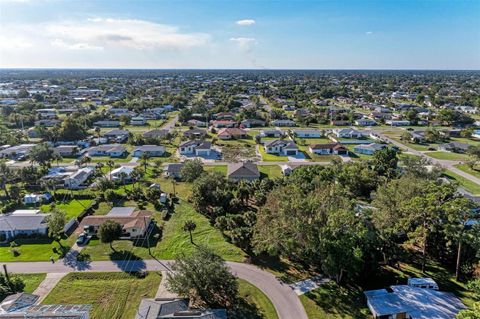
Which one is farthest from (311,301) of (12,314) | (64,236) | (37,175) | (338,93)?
(338,93)

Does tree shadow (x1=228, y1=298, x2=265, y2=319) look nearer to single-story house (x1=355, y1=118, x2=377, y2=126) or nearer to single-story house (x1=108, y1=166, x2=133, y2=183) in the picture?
single-story house (x1=108, y1=166, x2=133, y2=183)

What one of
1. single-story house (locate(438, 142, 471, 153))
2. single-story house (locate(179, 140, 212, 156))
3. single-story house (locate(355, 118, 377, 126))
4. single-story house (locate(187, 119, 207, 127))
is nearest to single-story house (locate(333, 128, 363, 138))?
single-story house (locate(355, 118, 377, 126))

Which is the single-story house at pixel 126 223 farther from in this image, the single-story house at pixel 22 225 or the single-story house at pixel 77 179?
the single-story house at pixel 77 179

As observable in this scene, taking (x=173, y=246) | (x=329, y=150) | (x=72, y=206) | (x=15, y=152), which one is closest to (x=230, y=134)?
(x=329, y=150)

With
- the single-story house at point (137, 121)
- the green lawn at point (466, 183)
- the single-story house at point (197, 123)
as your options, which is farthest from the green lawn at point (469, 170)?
the single-story house at point (137, 121)

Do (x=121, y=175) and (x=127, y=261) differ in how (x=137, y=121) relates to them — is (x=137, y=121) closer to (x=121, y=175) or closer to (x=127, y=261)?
(x=121, y=175)

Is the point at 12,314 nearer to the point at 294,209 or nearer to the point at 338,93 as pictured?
the point at 294,209

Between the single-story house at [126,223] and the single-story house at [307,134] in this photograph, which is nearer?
the single-story house at [126,223]

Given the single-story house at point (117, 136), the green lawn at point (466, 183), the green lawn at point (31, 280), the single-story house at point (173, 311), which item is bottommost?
the green lawn at point (31, 280)
